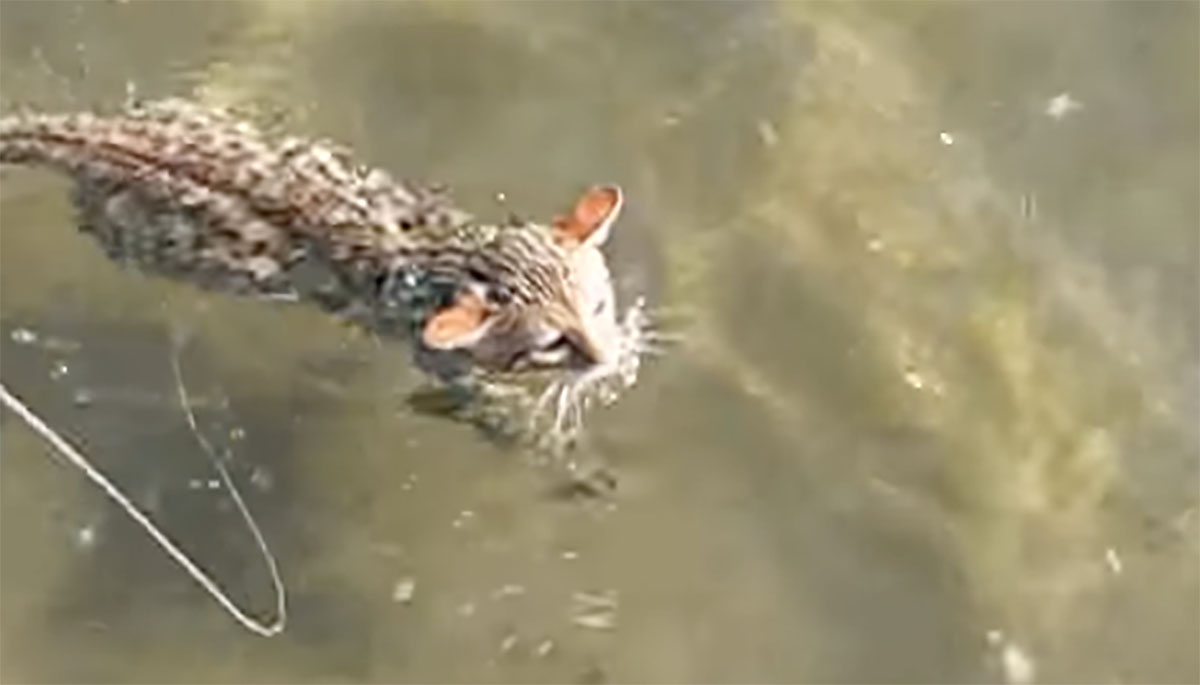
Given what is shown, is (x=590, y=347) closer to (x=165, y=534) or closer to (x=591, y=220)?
(x=591, y=220)

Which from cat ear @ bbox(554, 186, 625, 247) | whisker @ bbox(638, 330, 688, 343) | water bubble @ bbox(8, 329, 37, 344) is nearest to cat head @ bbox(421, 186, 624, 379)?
cat ear @ bbox(554, 186, 625, 247)

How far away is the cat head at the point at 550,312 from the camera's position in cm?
180

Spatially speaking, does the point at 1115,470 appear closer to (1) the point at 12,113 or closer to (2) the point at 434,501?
(2) the point at 434,501

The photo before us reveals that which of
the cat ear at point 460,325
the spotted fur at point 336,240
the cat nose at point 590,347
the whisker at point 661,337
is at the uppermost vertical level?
the whisker at point 661,337

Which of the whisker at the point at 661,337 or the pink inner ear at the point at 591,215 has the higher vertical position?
the whisker at the point at 661,337

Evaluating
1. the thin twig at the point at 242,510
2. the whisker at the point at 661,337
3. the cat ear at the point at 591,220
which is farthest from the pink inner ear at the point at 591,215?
the thin twig at the point at 242,510

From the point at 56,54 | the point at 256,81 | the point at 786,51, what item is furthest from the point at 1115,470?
the point at 56,54

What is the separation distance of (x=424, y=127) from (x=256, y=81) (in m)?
0.14

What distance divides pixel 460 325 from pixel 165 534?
40cm

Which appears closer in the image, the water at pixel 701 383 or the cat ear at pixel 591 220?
the cat ear at pixel 591 220

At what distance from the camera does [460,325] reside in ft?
Result: 5.83

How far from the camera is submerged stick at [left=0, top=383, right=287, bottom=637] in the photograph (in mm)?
2051

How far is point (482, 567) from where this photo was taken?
6.75 feet

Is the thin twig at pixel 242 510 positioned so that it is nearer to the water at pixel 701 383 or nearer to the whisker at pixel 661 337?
the water at pixel 701 383
